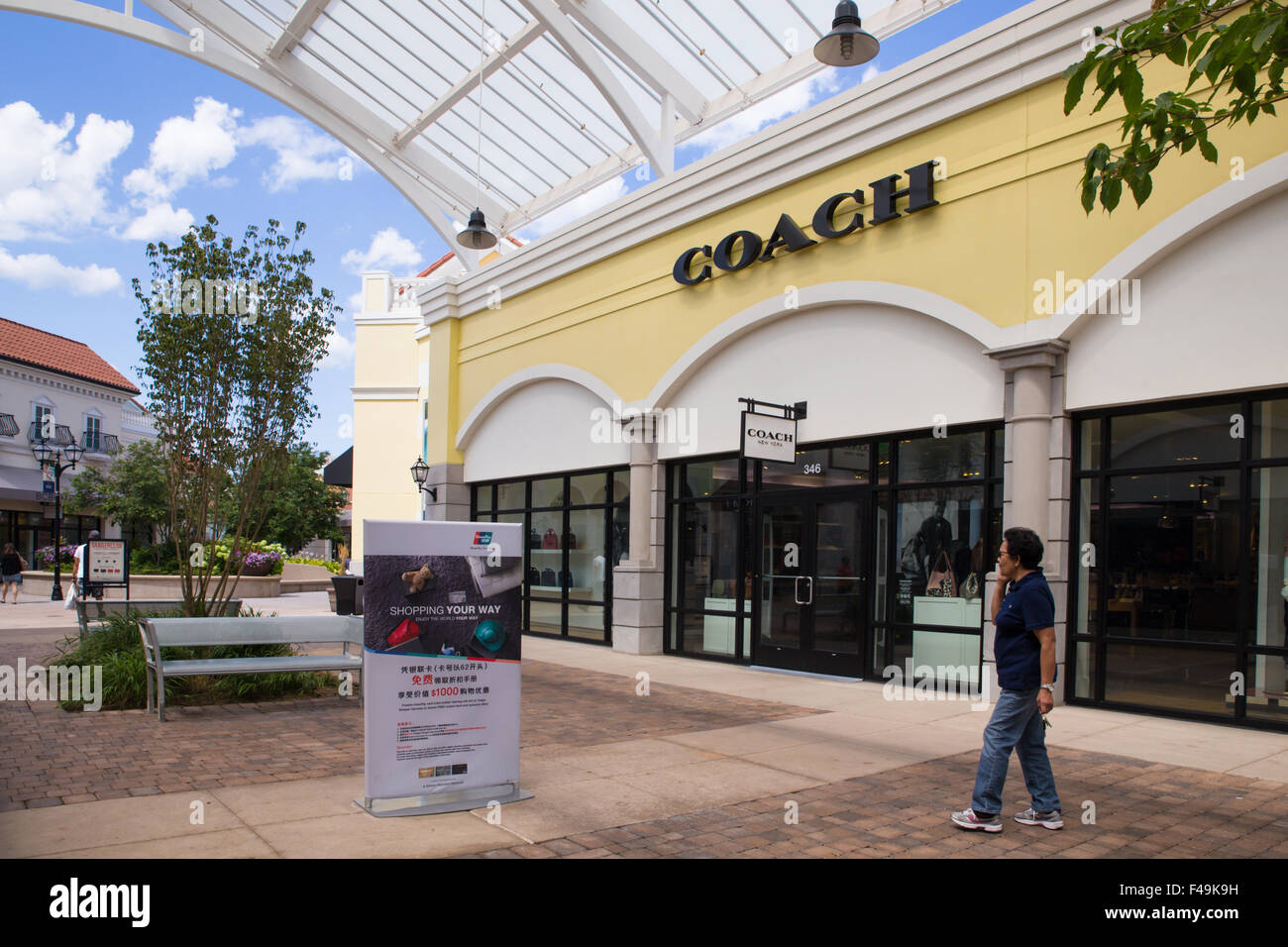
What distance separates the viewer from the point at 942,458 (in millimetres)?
11156

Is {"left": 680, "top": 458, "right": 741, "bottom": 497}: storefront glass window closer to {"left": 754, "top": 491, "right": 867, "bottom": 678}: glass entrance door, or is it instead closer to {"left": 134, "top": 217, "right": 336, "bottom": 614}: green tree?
{"left": 754, "top": 491, "right": 867, "bottom": 678}: glass entrance door

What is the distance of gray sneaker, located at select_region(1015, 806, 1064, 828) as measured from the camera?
5.44 metres

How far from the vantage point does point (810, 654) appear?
40.7ft

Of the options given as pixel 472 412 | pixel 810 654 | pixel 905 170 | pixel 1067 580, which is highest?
pixel 905 170

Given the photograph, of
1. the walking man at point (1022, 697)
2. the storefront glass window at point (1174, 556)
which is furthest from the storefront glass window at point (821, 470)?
the walking man at point (1022, 697)

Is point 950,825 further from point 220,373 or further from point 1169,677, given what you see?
point 220,373

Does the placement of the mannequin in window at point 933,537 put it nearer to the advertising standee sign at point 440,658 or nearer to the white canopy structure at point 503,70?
the advertising standee sign at point 440,658

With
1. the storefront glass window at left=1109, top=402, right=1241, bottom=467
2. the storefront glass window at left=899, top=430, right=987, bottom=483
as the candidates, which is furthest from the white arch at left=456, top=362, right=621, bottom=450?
the storefront glass window at left=1109, top=402, right=1241, bottom=467

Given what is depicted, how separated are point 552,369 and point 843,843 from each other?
1325cm

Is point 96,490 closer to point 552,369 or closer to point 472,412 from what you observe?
point 472,412

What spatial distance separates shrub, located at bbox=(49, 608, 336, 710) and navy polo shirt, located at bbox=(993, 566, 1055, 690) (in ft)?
24.0

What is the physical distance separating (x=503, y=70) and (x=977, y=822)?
1880cm

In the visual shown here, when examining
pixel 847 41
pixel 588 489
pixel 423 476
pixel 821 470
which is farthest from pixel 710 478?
pixel 423 476

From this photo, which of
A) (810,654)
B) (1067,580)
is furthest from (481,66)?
(1067,580)
